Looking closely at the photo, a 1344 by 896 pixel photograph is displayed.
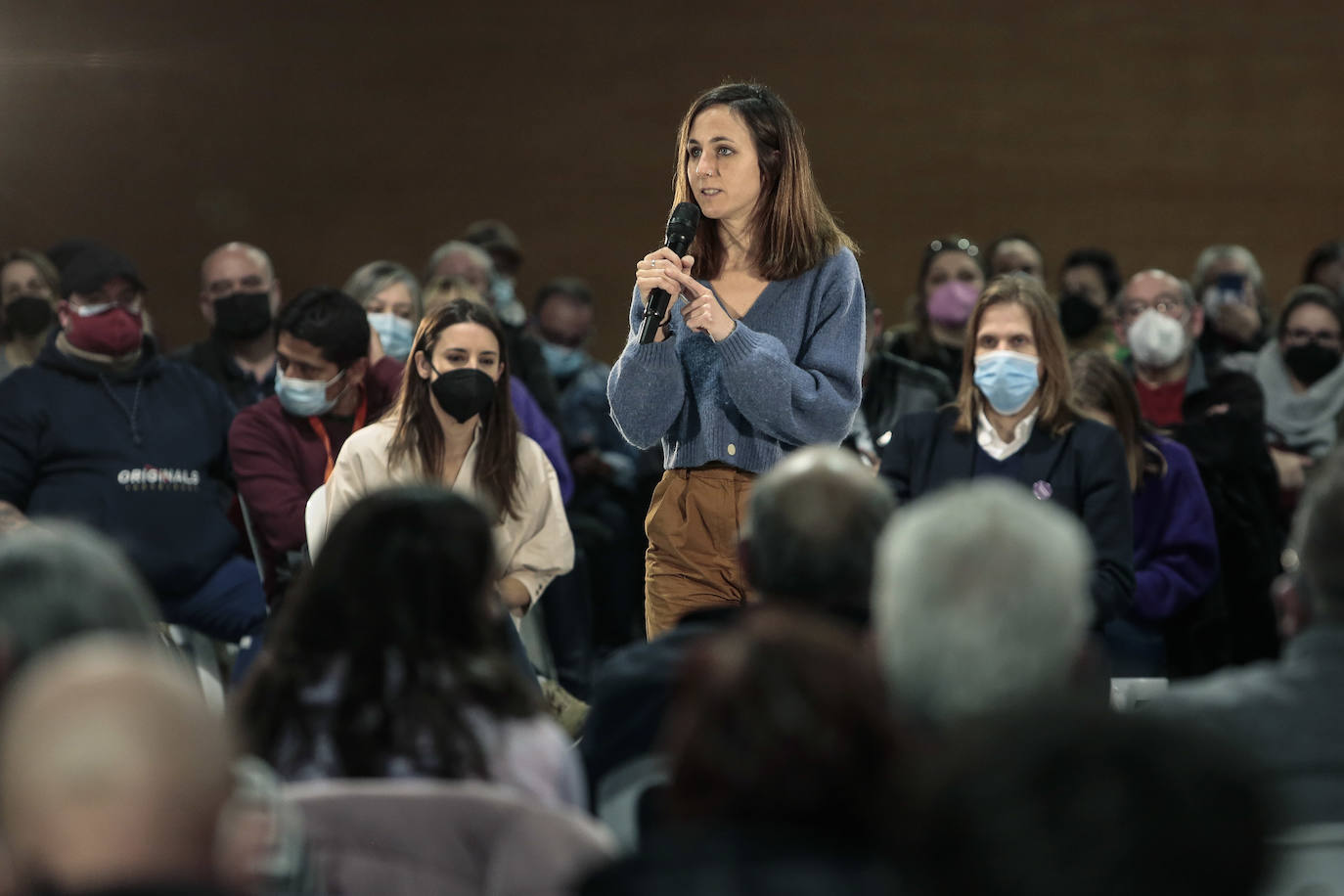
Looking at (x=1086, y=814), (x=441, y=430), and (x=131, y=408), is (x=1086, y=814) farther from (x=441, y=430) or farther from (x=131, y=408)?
(x=131, y=408)

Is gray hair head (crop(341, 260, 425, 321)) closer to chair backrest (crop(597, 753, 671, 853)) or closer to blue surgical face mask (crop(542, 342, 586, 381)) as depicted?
blue surgical face mask (crop(542, 342, 586, 381))

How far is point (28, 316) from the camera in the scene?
19.4ft

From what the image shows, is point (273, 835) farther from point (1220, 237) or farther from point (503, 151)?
point (1220, 237)

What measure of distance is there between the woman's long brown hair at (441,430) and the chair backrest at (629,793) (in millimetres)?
1927

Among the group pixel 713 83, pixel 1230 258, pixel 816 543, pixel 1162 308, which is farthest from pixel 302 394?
pixel 713 83

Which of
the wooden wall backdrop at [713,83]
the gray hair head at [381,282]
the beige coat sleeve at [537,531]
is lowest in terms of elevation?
the beige coat sleeve at [537,531]

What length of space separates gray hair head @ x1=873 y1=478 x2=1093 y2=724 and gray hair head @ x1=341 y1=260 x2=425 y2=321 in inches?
148

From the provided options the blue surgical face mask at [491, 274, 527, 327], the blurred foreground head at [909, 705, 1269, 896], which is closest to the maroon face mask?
the blue surgical face mask at [491, 274, 527, 327]

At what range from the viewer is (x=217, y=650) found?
432 centimetres

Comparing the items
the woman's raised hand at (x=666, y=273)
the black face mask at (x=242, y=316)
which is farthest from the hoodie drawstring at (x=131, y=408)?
the woman's raised hand at (x=666, y=273)

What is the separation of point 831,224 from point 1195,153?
5.44m

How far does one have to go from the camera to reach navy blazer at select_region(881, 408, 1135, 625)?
3.72 meters

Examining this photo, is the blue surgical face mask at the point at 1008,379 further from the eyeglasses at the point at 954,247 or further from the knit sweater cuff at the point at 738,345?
the eyeglasses at the point at 954,247

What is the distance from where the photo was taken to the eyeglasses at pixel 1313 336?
5.73 metres
